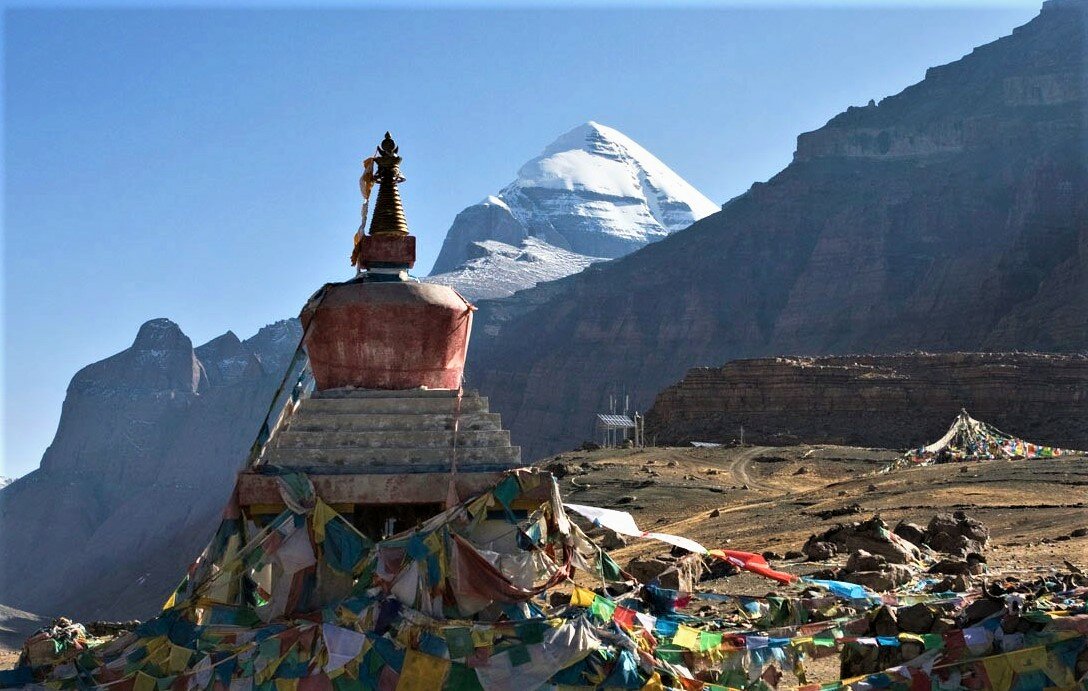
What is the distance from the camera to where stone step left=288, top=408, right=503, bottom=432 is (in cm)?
1412

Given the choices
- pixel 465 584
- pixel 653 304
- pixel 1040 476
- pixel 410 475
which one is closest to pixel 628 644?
pixel 465 584

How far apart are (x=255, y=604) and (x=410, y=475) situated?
1857mm

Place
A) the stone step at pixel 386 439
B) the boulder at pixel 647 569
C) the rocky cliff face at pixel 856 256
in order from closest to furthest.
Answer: the stone step at pixel 386 439 → the boulder at pixel 647 569 → the rocky cliff face at pixel 856 256

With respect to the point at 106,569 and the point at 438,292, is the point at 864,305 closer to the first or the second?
the point at 106,569

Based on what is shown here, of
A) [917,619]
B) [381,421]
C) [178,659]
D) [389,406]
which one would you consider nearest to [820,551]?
[917,619]

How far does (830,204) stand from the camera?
14962cm

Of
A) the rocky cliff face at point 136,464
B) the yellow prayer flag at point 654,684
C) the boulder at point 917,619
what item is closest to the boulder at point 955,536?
the boulder at point 917,619

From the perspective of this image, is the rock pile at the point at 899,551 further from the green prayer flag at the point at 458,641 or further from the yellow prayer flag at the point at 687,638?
the green prayer flag at the point at 458,641

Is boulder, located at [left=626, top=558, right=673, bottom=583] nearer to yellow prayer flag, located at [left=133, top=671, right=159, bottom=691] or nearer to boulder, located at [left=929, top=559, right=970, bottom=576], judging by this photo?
boulder, located at [left=929, top=559, right=970, bottom=576]

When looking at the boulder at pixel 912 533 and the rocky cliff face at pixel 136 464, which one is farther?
the rocky cliff face at pixel 136 464

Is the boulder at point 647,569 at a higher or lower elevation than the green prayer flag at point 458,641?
lower

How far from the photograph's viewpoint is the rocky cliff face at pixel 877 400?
75.5m

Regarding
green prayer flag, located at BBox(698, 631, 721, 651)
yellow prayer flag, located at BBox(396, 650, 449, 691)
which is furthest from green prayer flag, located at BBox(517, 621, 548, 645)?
green prayer flag, located at BBox(698, 631, 721, 651)

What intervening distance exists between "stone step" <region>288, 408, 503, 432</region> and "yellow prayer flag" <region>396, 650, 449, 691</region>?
2667 mm
